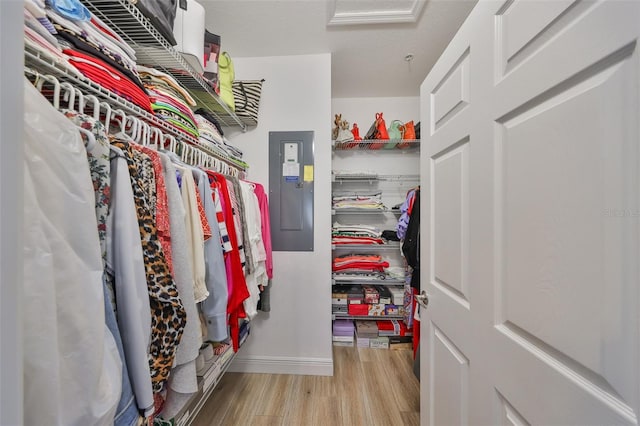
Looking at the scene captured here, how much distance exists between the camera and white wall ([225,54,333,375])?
1.70 metres

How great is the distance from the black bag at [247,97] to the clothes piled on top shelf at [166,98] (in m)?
0.61

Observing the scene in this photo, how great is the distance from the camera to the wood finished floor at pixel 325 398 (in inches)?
51.2

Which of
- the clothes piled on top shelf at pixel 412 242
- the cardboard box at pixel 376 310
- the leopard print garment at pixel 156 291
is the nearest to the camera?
the leopard print garment at pixel 156 291

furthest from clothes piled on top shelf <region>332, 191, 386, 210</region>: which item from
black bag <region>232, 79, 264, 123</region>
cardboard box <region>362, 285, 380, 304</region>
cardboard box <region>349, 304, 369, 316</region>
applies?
black bag <region>232, 79, 264, 123</region>

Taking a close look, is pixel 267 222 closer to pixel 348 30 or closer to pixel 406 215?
pixel 406 215

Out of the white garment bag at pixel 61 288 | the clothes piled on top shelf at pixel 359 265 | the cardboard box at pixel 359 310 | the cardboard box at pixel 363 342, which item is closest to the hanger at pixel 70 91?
the white garment bag at pixel 61 288

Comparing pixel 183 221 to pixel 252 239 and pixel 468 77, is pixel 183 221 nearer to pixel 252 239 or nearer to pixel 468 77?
pixel 252 239

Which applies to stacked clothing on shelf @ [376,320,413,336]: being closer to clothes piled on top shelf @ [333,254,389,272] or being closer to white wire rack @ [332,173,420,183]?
clothes piled on top shelf @ [333,254,389,272]

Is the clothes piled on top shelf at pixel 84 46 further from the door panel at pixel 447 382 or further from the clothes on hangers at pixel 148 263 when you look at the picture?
the door panel at pixel 447 382

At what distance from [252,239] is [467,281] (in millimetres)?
1037

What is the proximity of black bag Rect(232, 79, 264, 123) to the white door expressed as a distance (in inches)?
50.6

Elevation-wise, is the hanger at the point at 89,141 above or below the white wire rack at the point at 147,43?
below

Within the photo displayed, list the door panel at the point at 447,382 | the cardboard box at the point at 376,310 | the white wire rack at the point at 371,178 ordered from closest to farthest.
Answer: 1. the door panel at the point at 447,382
2. the cardboard box at the point at 376,310
3. the white wire rack at the point at 371,178

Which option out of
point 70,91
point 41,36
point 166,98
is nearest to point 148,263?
point 70,91
